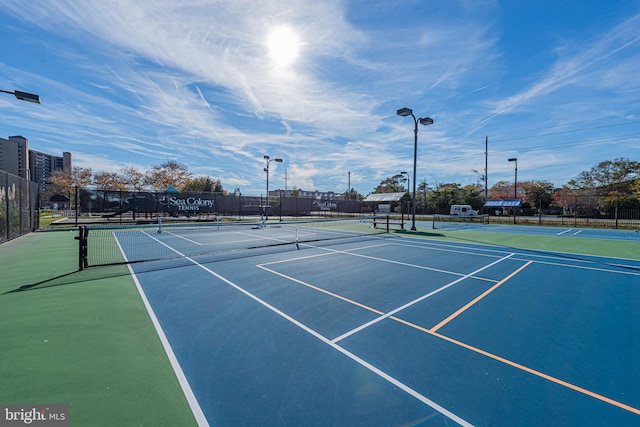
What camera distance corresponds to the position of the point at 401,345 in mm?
4027

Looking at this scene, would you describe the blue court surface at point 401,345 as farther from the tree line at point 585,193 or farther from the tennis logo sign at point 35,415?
the tree line at point 585,193

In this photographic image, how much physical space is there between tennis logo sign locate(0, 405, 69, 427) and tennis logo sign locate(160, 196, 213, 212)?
2947cm

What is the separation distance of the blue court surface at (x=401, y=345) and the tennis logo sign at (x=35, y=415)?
105 cm

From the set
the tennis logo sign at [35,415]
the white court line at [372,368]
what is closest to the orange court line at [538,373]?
the white court line at [372,368]

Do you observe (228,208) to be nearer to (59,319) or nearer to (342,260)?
(342,260)

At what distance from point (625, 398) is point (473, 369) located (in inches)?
56.0

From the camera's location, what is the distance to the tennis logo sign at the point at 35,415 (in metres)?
2.60

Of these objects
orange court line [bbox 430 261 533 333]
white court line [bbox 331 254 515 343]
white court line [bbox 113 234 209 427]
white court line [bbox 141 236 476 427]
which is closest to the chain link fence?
white court line [bbox 113 234 209 427]

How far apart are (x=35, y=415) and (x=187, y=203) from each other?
100 feet

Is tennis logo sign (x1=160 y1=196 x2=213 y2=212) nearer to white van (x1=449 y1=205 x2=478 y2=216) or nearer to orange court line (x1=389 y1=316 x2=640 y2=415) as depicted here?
orange court line (x1=389 y1=316 x2=640 y2=415)

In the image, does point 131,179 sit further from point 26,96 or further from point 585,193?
point 585,193

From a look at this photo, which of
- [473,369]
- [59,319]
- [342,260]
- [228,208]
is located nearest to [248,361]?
[473,369]

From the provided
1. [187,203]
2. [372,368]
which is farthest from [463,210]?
[372,368]

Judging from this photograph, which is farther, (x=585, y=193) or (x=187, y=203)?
(x=585, y=193)
